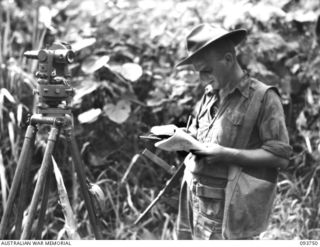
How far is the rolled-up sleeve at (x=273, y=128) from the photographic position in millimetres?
2734

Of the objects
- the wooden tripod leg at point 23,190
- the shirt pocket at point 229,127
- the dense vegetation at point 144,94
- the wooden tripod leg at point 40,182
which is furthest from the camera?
the dense vegetation at point 144,94

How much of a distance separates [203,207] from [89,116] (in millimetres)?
2186

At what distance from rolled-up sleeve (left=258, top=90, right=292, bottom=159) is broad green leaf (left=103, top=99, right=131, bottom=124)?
7.66 feet

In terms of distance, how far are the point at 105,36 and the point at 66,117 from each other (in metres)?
2.43

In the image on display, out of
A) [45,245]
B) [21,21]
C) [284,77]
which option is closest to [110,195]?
[45,245]

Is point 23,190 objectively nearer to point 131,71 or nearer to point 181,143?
point 181,143

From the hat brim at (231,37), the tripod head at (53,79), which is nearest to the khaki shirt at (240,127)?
the hat brim at (231,37)

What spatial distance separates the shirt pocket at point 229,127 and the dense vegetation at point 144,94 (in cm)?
194

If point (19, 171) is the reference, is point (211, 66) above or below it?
above

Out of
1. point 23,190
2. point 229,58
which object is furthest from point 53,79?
point 229,58

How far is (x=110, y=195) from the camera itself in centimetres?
491

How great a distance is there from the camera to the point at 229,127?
111 inches

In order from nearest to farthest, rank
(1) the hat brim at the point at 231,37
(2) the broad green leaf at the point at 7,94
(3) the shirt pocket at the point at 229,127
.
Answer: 1. (1) the hat brim at the point at 231,37
2. (3) the shirt pocket at the point at 229,127
3. (2) the broad green leaf at the point at 7,94

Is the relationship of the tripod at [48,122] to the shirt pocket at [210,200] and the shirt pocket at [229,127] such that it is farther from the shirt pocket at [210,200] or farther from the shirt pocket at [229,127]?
the shirt pocket at [229,127]
